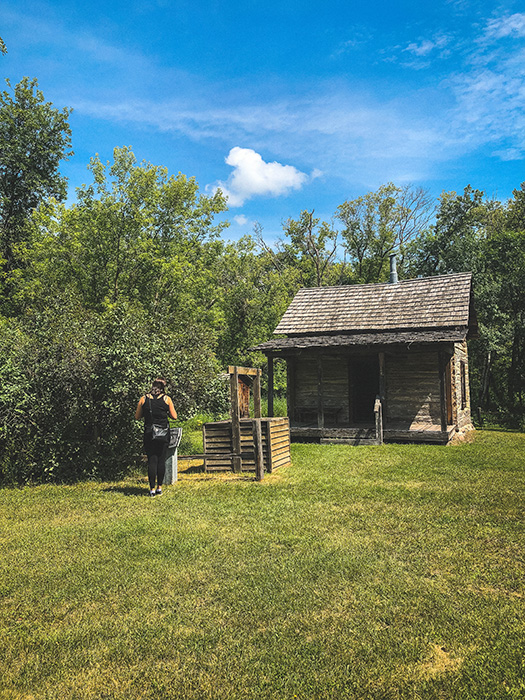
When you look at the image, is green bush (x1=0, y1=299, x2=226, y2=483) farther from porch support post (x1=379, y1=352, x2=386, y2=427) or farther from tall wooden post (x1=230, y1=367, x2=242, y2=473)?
porch support post (x1=379, y1=352, x2=386, y2=427)

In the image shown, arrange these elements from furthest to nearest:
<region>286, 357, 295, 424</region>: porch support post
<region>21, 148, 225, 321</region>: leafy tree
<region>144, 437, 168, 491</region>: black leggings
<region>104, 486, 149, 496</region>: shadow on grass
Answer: <region>21, 148, 225, 321</region>: leafy tree < <region>286, 357, 295, 424</region>: porch support post < <region>104, 486, 149, 496</region>: shadow on grass < <region>144, 437, 168, 491</region>: black leggings

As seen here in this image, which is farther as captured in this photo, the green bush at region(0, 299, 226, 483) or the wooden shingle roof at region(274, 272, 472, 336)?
the wooden shingle roof at region(274, 272, 472, 336)

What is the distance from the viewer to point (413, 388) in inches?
650

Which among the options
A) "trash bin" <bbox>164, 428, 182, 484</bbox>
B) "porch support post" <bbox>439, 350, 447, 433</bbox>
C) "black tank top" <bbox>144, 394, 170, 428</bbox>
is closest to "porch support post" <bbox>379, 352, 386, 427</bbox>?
"porch support post" <bbox>439, 350, 447, 433</bbox>

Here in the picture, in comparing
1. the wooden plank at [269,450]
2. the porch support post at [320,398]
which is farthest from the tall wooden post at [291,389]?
the wooden plank at [269,450]

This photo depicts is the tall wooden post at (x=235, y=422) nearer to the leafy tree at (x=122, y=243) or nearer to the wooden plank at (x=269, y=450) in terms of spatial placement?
the wooden plank at (x=269, y=450)

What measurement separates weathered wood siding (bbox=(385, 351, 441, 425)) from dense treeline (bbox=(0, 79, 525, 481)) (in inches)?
225

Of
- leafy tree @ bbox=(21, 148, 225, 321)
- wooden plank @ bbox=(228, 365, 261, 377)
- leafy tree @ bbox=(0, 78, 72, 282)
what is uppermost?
leafy tree @ bbox=(0, 78, 72, 282)

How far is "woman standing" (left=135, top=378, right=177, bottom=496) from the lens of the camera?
8.63 metres

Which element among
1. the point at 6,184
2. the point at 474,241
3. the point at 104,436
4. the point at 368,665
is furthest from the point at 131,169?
the point at 368,665

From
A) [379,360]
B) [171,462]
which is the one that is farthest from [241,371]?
[379,360]

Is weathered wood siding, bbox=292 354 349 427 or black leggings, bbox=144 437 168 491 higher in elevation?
weathered wood siding, bbox=292 354 349 427

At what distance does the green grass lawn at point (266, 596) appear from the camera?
3.33 m

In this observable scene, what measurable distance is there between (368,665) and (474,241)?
26.6 meters
